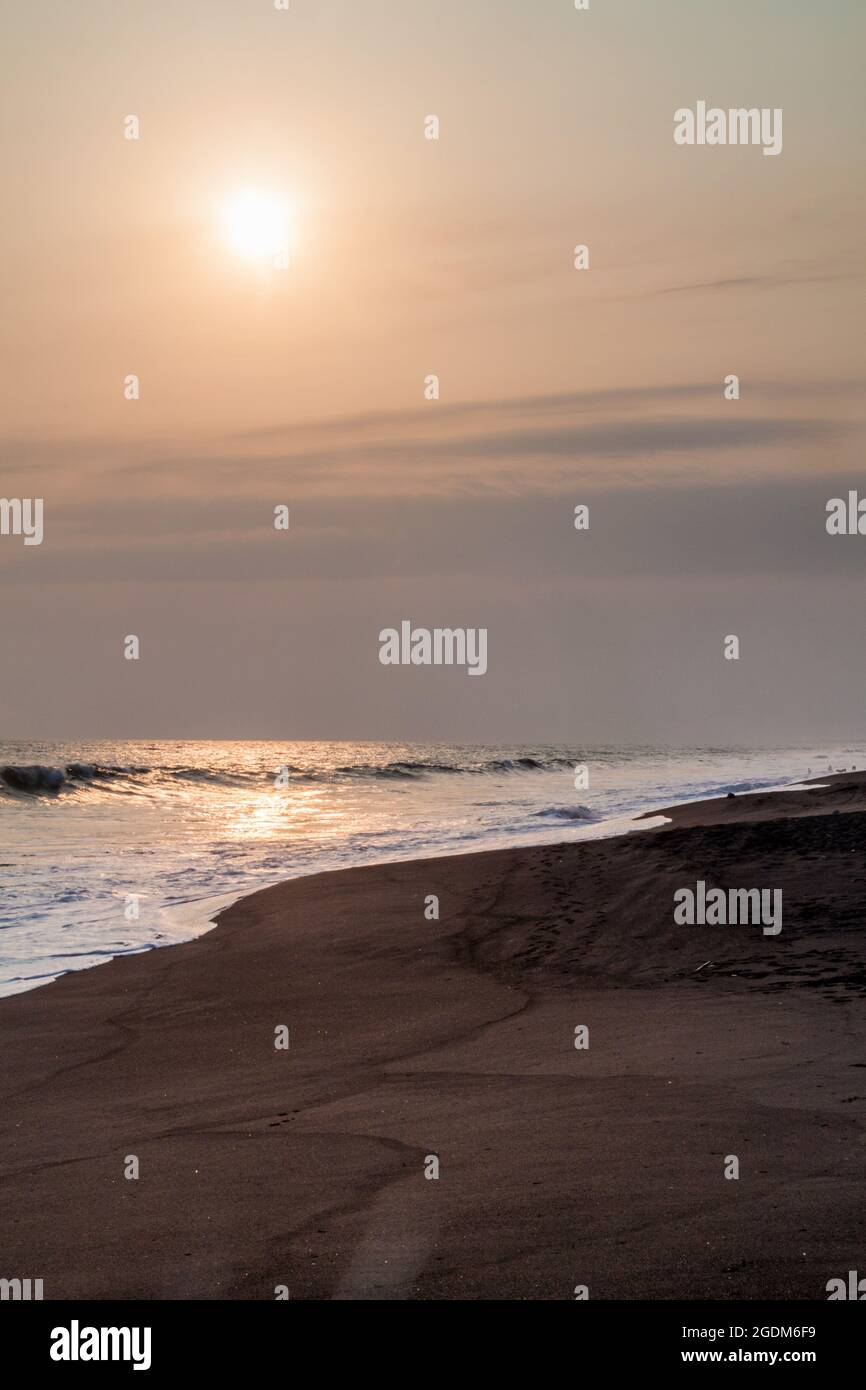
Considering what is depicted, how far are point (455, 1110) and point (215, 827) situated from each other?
27.8 metres

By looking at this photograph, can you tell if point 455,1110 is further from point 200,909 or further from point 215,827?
point 215,827

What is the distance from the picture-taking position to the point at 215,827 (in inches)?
1378

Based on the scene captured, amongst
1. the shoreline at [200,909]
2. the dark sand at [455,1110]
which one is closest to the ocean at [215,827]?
the shoreline at [200,909]

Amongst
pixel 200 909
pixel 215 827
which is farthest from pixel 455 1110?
pixel 215 827

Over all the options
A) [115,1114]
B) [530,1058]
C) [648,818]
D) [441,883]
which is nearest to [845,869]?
[441,883]

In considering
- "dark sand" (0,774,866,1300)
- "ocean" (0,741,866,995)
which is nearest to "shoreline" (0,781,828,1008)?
"ocean" (0,741,866,995)

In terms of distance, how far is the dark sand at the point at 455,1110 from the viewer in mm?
5539

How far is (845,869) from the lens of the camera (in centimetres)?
1647

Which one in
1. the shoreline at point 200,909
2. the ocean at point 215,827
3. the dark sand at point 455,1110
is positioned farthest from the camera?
the ocean at point 215,827

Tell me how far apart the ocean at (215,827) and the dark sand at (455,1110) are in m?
2.59

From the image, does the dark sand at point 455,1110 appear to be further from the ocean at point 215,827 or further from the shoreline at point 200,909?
the ocean at point 215,827

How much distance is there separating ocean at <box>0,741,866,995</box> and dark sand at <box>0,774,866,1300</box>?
259 centimetres
